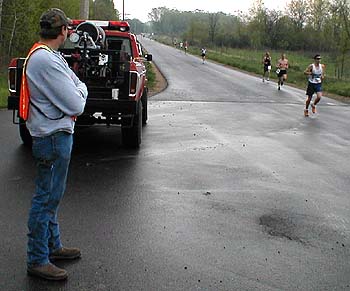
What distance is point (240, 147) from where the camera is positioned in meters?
9.22

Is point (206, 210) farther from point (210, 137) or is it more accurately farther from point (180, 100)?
point (180, 100)

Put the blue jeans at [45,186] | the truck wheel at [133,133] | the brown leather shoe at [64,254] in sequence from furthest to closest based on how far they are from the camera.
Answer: the truck wheel at [133,133] < the brown leather shoe at [64,254] < the blue jeans at [45,186]

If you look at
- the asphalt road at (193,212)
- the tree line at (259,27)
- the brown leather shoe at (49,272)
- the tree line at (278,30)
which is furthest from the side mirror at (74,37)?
the tree line at (278,30)

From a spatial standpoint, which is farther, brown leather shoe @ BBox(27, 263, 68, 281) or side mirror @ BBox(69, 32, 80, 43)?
side mirror @ BBox(69, 32, 80, 43)

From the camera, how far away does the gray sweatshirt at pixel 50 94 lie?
3475mm

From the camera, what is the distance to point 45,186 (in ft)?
12.0

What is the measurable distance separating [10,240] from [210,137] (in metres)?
6.26

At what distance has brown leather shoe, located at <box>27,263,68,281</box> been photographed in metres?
3.65

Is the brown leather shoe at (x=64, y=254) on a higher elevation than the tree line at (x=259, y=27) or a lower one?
lower

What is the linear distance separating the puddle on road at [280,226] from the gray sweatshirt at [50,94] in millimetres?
2357

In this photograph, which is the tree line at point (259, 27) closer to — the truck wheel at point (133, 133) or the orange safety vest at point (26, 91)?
the truck wheel at point (133, 133)

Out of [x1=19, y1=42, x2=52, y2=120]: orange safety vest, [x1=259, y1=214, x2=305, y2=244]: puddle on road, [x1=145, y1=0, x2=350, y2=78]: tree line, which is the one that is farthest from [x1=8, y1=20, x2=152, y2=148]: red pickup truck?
[x1=145, y1=0, x2=350, y2=78]: tree line

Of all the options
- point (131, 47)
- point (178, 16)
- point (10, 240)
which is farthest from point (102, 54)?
point (178, 16)

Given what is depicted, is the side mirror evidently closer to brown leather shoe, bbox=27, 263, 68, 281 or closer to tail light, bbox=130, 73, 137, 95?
tail light, bbox=130, 73, 137, 95
